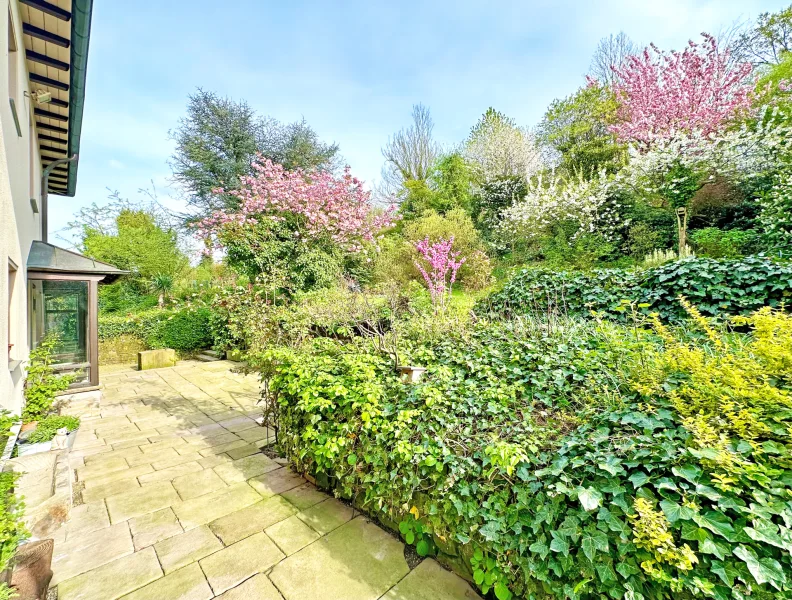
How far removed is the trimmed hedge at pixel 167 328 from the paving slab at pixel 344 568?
9069 millimetres

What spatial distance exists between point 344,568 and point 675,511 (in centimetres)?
173

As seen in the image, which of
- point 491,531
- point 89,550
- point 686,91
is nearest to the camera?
point 491,531

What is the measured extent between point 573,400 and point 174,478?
343 cm

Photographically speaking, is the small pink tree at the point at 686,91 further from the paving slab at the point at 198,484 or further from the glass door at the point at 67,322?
the glass door at the point at 67,322

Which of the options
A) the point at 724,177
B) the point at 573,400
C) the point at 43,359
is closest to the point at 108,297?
the point at 43,359

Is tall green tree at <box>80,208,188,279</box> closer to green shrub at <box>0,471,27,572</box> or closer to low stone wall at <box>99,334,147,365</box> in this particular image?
low stone wall at <box>99,334,147,365</box>

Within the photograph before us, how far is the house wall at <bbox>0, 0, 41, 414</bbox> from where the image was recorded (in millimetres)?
2592

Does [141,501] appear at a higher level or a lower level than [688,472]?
lower

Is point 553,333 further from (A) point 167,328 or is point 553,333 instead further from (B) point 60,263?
(A) point 167,328

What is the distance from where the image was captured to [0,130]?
2.41 m

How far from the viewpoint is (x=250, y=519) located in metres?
2.44

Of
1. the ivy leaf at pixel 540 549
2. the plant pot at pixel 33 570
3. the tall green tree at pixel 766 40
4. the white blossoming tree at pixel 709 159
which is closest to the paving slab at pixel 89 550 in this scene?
the plant pot at pixel 33 570

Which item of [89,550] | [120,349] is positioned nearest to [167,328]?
[120,349]

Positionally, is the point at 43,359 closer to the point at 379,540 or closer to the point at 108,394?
the point at 108,394
